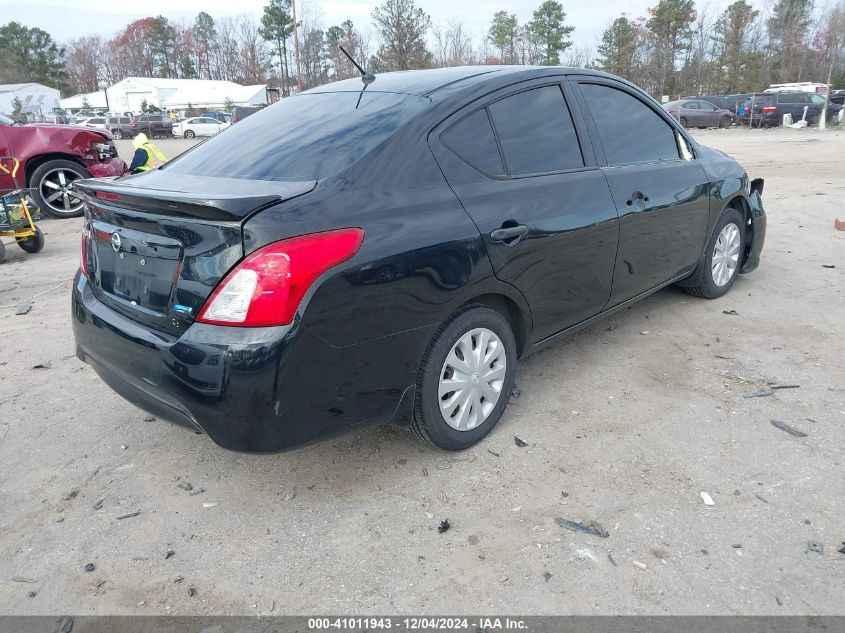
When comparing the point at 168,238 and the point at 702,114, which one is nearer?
the point at 168,238

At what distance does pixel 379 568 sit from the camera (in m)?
2.35

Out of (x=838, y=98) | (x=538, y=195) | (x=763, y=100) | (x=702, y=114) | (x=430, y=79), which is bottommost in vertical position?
(x=538, y=195)

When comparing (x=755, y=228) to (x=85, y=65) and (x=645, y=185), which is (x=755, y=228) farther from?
(x=85, y=65)

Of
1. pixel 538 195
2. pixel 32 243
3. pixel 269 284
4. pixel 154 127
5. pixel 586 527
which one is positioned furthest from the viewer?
pixel 154 127

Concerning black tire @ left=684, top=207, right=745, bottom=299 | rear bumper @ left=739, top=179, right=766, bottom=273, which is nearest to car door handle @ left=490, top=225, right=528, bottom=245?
black tire @ left=684, top=207, right=745, bottom=299

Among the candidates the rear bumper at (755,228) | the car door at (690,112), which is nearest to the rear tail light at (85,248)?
the rear bumper at (755,228)

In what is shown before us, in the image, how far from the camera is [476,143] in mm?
2975

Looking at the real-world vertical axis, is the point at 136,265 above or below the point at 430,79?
below

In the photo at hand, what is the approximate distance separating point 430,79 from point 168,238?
5.28ft

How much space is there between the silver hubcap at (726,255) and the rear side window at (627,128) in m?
0.95

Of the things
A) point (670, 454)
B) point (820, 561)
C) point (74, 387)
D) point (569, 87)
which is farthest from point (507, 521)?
point (74, 387)

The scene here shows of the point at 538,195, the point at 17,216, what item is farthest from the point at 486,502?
the point at 17,216

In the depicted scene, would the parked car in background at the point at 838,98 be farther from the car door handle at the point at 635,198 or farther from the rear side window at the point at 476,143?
the rear side window at the point at 476,143

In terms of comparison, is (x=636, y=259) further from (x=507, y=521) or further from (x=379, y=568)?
(x=379, y=568)
